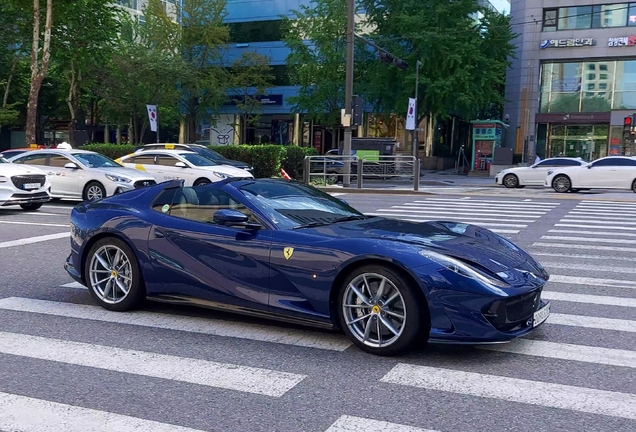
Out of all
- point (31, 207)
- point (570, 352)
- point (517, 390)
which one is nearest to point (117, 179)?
point (31, 207)

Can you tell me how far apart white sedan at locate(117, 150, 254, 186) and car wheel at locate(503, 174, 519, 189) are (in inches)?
487

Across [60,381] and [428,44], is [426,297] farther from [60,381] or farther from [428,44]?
[428,44]

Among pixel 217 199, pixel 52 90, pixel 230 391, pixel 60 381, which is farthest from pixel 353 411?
pixel 52 90

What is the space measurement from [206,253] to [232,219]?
19.1 inches

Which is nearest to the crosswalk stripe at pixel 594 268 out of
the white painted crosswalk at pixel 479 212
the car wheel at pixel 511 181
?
the white painted crosswalk at pixel 479 212

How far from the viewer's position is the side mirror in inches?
222

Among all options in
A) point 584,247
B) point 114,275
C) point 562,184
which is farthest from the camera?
point 562,184

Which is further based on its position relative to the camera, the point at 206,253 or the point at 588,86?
the point at 588,86

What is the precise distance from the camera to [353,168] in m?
25.7

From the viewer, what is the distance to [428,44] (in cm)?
3756

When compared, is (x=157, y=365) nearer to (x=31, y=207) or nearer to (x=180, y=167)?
(x=31, y=207)

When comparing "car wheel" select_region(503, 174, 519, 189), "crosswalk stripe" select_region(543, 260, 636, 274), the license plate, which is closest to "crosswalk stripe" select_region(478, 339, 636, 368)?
the license plate

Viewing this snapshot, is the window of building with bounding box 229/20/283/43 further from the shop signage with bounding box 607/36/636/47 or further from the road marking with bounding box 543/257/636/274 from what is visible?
the road marking with bounding box 543/257/636/274

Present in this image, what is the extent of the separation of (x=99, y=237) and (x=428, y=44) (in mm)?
33441
